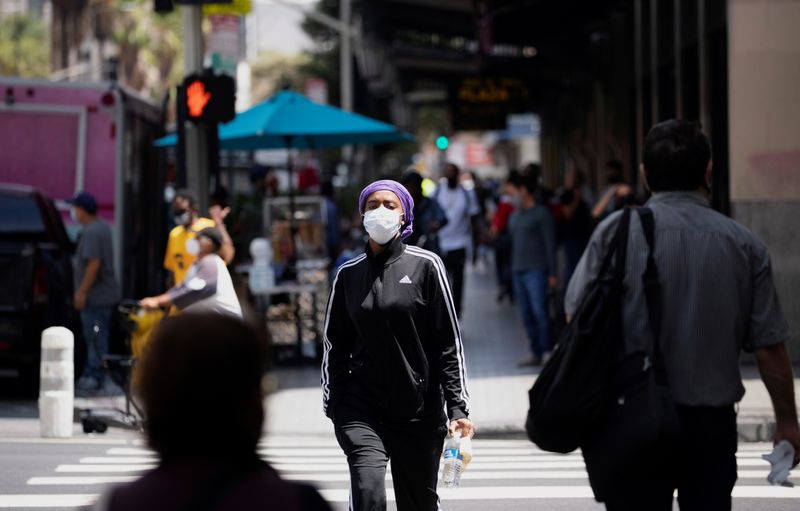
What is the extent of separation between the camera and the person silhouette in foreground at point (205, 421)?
2.65 meters

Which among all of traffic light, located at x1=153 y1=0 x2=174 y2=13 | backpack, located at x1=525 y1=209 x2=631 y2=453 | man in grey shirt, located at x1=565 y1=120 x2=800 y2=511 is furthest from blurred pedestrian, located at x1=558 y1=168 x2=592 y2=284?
backpack, located at x1=525 y1=209 x2=631 y2=453

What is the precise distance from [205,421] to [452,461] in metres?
3.38

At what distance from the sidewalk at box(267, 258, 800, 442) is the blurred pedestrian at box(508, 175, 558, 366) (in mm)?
373

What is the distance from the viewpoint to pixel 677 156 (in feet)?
15.0

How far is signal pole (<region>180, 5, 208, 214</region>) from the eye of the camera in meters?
13.5

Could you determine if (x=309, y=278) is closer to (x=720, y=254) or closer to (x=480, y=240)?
(x=720, y=254)

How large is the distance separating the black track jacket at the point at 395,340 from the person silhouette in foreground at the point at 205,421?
313 cm

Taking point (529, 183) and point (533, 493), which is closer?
point (533, 493)

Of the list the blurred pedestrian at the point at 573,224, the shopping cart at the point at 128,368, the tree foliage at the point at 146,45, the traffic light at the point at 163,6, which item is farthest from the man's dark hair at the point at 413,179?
the tree foliage at the point at 146,45

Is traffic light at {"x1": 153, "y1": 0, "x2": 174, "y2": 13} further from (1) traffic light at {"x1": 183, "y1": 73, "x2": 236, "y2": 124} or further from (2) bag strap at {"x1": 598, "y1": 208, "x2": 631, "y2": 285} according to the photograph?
(2) bag strap at {"x1": 598, "y1": 208, "x2": 631, "y2": 285}

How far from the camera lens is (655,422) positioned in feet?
13.9

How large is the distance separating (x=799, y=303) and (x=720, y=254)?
992 cm

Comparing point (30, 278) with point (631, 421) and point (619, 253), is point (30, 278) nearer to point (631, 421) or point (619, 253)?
point (619, 253)

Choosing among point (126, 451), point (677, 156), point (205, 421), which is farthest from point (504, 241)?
point (205, 421)
